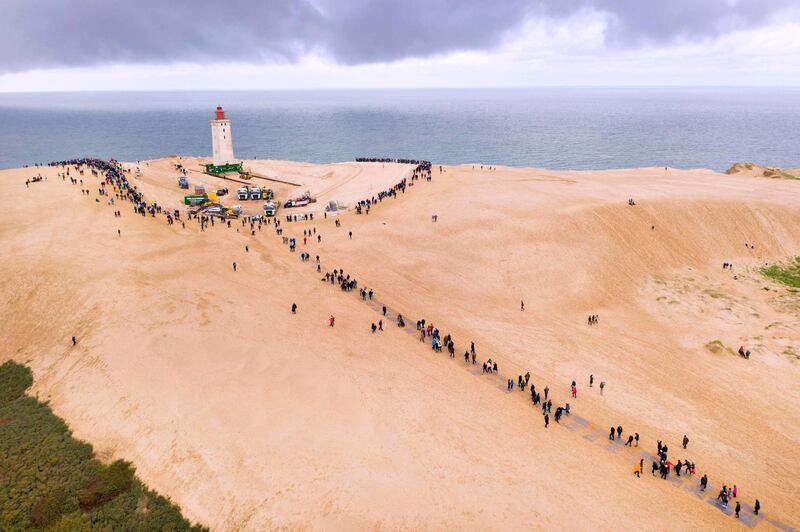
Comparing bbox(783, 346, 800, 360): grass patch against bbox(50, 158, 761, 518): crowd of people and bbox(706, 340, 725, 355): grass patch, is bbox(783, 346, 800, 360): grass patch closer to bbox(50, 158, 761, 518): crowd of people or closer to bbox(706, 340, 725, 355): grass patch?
bbox(50, 158, 761, 518): crowd of people

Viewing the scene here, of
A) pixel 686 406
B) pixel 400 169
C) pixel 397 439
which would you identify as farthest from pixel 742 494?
pixel 400 169

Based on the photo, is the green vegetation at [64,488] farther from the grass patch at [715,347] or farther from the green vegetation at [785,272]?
the green vegetation at [785,272]

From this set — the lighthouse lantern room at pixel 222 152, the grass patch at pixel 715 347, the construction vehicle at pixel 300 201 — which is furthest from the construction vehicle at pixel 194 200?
the grass patch at pixel 715 347

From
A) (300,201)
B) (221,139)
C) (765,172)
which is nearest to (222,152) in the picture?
(221,139)

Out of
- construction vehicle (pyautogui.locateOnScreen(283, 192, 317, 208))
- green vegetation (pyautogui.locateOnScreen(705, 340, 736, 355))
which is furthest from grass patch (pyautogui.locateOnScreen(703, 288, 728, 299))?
construction vehicle (pyautogui.locateOnScreen(283, 192, 317, 208))

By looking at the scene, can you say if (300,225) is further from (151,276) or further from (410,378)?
(410,378)
